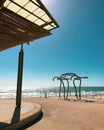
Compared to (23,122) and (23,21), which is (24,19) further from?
(23,122)

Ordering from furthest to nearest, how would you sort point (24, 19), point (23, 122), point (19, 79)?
point (19, 79) < point (24, 19) < point (23, 122)

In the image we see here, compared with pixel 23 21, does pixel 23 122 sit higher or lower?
lower

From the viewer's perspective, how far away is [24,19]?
8.41 meters

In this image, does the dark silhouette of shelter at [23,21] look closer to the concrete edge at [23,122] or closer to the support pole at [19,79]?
the support pole at [19,79]

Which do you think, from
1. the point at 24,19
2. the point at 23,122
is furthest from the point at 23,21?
the point at 23,122

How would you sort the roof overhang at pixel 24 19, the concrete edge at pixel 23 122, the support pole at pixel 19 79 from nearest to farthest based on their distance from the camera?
the concrete edge at pixel 23 122
the roof overhang at pixel 24 19
the support pole at pixel 19 79

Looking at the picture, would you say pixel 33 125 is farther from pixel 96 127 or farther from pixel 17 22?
pixel 17 22

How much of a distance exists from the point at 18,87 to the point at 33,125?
11.6 ft

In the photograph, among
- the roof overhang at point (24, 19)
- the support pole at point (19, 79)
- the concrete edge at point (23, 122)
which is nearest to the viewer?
the concrete edge at point (23, 122)

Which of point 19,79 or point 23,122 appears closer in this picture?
point 23,122

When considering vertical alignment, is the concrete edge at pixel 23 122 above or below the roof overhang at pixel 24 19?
below

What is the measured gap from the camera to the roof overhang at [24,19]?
7547 millimetres

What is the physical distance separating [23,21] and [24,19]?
126mm

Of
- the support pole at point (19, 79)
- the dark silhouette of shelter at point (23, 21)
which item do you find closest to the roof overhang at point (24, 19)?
the dark silhouette of shelter at point (23, 21)
